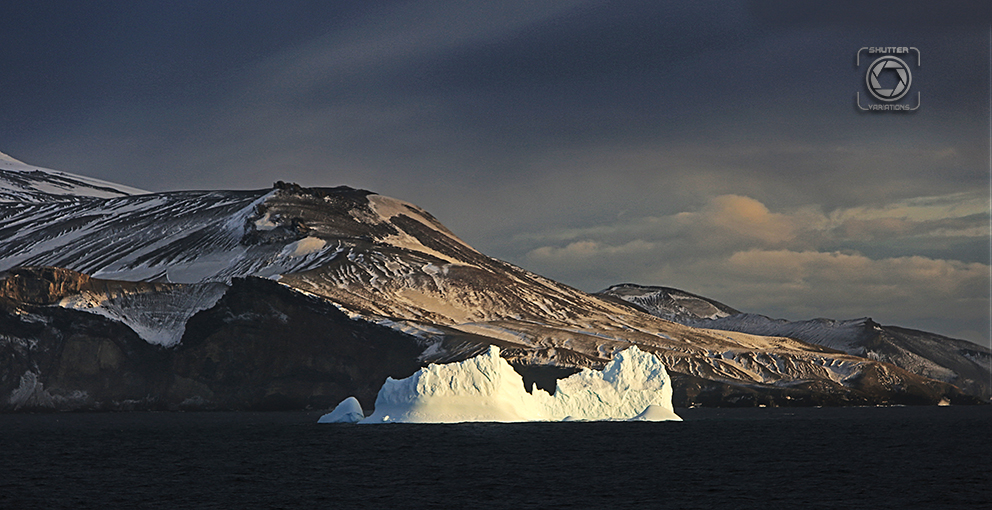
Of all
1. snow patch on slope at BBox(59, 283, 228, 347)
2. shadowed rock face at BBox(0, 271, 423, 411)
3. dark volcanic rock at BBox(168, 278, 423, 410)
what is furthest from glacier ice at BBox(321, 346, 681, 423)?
snow patch on slope at BBox(59, 283, 228, 347)

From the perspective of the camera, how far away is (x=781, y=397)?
189m

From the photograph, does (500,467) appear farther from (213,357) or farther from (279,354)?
(213,357)

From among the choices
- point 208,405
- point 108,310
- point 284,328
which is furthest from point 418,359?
point 108,310

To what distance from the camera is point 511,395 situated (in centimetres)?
10700

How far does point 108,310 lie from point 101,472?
12135cm

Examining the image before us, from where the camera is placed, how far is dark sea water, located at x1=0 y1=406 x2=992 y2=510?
179 ft

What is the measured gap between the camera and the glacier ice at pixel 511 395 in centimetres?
10385

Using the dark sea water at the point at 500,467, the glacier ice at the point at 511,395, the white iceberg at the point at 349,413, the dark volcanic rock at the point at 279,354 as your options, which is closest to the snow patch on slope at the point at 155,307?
the dark volcanic rock at the point at 279,354

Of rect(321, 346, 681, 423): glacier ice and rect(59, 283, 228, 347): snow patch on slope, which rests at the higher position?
rect(59, 283, 228, 347): snow patch on slope

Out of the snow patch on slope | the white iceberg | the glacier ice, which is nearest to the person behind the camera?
the glacier ice

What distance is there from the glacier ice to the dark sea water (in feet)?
7.36

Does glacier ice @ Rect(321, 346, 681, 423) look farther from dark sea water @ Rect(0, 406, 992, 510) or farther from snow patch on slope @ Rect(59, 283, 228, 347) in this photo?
snow patch on slope @ Rect(59, 283, 228, 347)

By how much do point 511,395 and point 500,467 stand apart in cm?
3634

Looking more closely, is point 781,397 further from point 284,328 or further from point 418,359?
point 284,328
